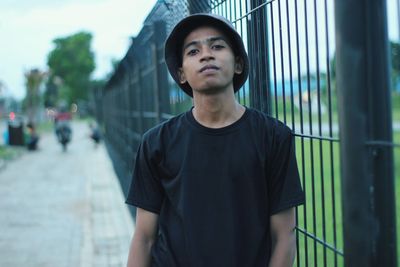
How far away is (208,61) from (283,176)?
17.6 inches

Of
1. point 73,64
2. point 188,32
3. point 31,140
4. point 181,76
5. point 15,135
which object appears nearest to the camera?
point 188,32

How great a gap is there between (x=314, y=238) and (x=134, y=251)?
2.17ft

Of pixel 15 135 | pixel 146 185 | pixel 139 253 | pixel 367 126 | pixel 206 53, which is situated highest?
pixel 206 53

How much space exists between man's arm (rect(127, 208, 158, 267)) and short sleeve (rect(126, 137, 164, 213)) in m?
0.04

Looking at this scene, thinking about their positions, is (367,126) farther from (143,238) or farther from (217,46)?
(143,238)

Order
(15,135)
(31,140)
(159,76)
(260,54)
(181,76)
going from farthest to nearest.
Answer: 1. (15,135)
2. (31,140)
3. (159,76)
4. (260,54)
5. (181,76)

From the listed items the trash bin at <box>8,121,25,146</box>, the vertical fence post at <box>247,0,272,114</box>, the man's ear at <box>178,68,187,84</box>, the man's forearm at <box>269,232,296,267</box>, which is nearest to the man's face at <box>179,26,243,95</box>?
the man's ear at <box>178,68,187,84</box>

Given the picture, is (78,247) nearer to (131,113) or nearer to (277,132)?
(131,113)

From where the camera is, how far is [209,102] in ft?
7.00

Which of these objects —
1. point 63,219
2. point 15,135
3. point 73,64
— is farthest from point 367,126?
point 73,64

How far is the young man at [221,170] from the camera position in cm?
208

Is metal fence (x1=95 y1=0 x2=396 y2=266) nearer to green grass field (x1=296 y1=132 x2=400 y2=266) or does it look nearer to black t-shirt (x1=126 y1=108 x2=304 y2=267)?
green grass field (x1=296 y1=132 x2=400 y2=266)

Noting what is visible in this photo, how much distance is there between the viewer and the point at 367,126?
5.37 ft

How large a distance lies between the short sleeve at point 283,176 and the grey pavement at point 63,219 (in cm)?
425
